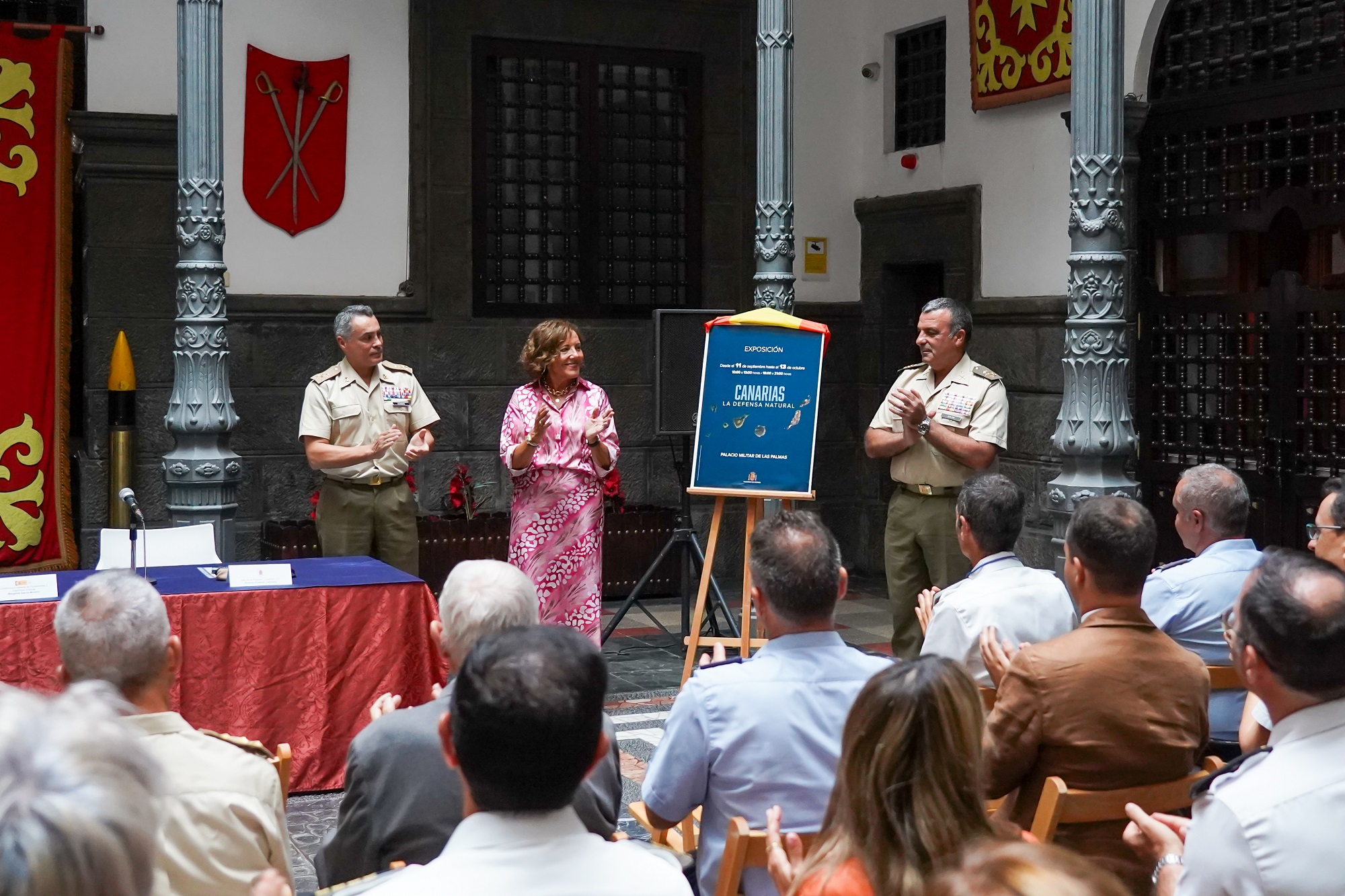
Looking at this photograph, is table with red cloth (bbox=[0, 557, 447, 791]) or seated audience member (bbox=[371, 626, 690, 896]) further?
table with red cloth (bbox=[0, 557, 447, 791])

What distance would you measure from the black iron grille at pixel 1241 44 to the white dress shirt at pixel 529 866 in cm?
640

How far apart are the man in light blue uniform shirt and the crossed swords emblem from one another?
6.31 meters

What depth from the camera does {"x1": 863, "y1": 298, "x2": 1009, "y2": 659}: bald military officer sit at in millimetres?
6227

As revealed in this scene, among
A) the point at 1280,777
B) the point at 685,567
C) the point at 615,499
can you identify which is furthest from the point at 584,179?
the point at 1280,777

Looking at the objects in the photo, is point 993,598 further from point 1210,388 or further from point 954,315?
point 1210,388

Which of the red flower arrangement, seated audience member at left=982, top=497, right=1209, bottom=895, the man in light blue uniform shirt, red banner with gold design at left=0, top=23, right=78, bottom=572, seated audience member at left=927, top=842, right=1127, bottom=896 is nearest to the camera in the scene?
seated audience member at left=927, top=842, right=1127, bottom=896

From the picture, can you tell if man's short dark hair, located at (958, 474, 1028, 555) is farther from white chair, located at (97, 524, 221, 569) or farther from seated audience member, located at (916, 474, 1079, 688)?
white chair, located at (97, 524, 221, 569)

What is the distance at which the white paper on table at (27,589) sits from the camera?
4941mm

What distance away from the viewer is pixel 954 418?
6.33 m

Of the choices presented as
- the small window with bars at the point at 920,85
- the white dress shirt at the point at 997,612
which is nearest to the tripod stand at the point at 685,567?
the white dress shirt at the point at 997,612

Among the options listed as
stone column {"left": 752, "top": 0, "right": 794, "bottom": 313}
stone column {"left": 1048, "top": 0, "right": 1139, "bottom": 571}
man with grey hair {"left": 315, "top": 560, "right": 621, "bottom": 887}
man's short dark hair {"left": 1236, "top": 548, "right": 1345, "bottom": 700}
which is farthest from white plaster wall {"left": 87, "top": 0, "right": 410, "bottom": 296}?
man's short dark hair {"left": 1236, "top": 548, "right": 1345, "bottom": 700}

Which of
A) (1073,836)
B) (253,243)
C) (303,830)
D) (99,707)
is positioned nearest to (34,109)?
(253,243)

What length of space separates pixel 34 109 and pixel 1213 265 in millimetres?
6336

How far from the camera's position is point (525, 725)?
1.98 m
